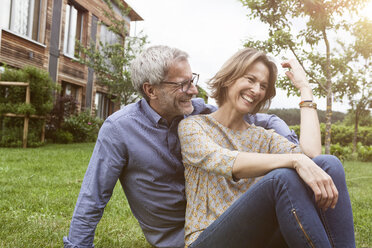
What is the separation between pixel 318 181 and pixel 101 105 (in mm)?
15966

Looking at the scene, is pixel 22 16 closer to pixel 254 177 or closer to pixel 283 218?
pixel 254 177

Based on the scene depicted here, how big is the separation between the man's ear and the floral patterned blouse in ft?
0.85

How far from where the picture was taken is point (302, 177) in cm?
153

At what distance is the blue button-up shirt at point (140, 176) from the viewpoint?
1885 mm

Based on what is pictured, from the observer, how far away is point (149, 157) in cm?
196

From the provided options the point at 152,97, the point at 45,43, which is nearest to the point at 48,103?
the point at 45,43

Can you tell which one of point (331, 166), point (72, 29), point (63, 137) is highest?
point (72, 29)

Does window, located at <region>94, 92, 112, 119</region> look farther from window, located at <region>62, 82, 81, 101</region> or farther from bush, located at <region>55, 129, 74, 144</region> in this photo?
bush, located at <region>55, 129, 74, 144</region>

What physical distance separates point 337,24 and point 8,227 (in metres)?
6.64

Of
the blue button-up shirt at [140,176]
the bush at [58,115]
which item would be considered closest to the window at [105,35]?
the bush at [58,115]

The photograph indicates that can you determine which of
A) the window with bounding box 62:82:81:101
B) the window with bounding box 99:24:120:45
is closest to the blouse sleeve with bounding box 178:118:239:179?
the window with bounding box 62:82:81:101

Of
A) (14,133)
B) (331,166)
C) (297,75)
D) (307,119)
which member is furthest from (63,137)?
(331,166)

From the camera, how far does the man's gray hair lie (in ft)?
6.70

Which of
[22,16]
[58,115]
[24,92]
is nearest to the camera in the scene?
[24,92]
